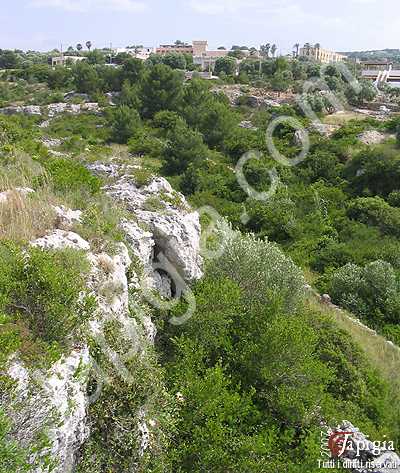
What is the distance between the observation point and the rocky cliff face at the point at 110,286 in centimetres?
366

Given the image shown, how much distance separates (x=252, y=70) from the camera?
53.5m

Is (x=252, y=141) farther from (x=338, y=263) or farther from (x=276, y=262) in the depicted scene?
(x=276, y=262)

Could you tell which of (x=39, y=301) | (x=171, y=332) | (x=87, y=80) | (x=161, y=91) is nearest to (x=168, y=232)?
(x=171, y=332)

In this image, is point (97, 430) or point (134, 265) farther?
point (134, 265)

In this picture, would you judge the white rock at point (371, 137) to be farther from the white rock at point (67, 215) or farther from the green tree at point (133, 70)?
the white rock at point (67, 215)

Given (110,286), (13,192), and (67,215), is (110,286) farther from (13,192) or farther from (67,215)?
(13,192)

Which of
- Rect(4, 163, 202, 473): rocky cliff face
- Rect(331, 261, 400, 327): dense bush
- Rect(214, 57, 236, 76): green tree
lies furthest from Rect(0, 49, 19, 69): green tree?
Rect(331, 261, 400, 327): dense bush

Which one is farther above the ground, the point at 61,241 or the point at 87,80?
the point at 61,241

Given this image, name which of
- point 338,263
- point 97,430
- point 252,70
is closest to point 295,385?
point 97,430

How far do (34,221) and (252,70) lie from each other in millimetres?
51993

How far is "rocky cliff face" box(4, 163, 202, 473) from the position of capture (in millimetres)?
3662

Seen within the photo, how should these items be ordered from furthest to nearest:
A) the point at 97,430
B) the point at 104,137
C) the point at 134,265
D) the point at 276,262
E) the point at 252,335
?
the point at 104,137, the point at 276,262, the point at 252,335, the point at 134,265, the point at 97,430

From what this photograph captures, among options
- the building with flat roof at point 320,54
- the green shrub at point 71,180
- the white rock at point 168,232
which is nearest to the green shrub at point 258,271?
the white rock at point 168,232

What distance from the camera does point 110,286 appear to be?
5301 mm
